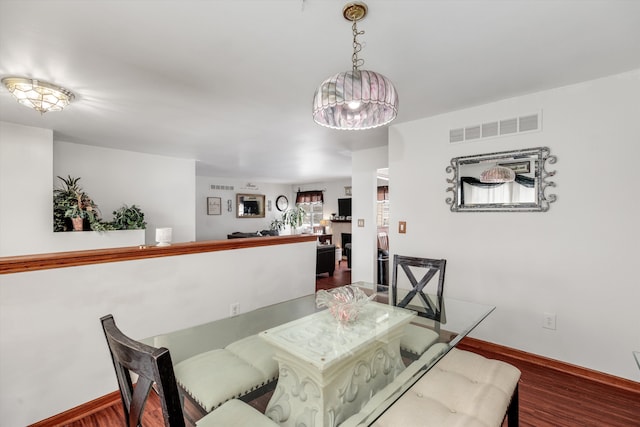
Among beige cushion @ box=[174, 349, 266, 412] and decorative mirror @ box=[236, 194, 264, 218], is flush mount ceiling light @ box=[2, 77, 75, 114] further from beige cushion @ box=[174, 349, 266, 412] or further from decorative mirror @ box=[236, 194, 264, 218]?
decorative mirror @ box=[236, 194, 264, 218]

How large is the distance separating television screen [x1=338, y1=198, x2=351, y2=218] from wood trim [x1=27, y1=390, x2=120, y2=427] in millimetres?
7289

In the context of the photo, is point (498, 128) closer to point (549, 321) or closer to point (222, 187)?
point (549, 321)

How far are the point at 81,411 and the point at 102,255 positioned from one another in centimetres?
107

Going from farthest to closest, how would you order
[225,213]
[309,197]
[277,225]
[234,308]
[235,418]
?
[309,197] < [277,225] < [225,213] < [234,308] < [235,418]

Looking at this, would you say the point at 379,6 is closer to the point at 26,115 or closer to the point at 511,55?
the point at 511,55

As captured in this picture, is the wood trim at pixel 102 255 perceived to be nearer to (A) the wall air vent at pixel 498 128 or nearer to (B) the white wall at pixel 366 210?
(B) the white wall at pixel 366 210

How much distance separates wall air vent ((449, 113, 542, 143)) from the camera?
2545mm

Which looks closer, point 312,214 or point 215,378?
point 215,378

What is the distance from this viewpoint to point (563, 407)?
1.98 meters

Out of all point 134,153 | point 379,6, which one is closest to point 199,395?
point 379,6

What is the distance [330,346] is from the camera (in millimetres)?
1411

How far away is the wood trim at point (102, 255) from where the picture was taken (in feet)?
5.91

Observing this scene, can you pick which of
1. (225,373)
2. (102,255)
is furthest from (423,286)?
(102,255)

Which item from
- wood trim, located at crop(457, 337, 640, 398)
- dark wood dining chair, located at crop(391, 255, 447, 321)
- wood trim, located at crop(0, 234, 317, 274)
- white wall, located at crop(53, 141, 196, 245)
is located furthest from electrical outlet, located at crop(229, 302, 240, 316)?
white wall, located at crop(53, 141, 196, 245)
